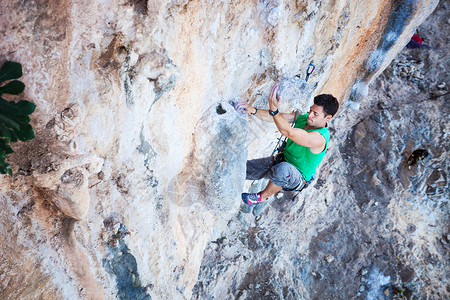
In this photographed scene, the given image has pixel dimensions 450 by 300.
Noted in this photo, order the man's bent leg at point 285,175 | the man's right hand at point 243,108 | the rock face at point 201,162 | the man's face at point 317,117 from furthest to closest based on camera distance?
the man's bent leg at point 285,175 → the man's right hand at point 243,108 → the man's face at point 317,117 → the rock face at point 201,162

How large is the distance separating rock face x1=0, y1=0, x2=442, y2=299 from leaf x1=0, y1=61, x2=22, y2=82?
77mm

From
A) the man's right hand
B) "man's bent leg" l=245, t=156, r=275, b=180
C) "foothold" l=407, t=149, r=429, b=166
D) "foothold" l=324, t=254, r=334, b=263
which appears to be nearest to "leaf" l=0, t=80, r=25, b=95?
the man's right hand

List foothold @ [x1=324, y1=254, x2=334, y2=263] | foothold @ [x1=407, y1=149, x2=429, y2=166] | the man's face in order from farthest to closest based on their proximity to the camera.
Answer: foothold @ [x1=407, y1=149, x2=429, y2=166], foothold @ [x1=324, y1=254, x2=334, y2=263], the man's face

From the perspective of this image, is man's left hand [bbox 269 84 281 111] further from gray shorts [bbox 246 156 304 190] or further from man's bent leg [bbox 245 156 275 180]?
man's bent leg [bbox 245 156 275 180]

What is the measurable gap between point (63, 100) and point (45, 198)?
0.69 meters

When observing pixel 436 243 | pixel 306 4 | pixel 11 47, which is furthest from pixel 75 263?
pixel 436 243

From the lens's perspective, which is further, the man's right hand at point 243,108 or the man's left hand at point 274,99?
the man's right hand at point 243,108

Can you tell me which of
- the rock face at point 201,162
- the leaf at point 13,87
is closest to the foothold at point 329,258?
the rock face at point 201,162

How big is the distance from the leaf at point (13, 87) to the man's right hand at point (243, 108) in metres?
1.84

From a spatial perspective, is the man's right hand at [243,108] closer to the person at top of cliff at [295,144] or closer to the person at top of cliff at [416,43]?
the person at top of cliff at [295,144]

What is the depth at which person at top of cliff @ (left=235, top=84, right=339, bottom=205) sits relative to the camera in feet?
8.93

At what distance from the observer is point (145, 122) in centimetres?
240

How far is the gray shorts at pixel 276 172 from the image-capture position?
10.4 ft

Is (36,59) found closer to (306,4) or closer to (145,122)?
(145,122)
